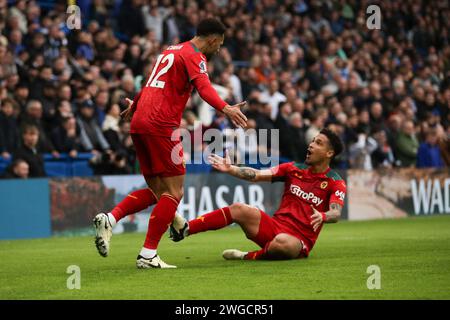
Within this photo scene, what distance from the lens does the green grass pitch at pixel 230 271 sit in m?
6.94

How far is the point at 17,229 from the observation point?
1430cm

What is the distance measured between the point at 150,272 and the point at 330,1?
722 inches

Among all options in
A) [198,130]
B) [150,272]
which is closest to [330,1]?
[198,130]

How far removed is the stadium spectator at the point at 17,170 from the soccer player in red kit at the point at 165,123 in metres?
5.87

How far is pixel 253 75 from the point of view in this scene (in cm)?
1980

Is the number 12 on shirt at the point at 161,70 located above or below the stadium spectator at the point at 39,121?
above

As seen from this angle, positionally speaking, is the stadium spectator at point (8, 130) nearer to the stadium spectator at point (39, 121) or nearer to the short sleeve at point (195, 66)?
the stadium spectator at point (39, 121)

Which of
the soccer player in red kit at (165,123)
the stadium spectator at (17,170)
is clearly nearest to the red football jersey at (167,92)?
the soccer player in red kit at (165,123)

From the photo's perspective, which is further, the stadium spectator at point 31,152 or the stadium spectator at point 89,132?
the stadium spectator at point 89,132

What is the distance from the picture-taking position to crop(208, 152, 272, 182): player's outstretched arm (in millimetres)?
8867

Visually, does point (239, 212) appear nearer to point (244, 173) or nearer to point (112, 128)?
point (244, 173)

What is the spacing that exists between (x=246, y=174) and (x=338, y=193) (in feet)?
3.13

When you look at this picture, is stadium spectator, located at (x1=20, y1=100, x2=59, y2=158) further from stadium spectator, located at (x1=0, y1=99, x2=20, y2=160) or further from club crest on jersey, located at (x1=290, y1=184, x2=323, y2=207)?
club crest on jersey, located at (x1=290, y1=184, x2=323, y2=207)

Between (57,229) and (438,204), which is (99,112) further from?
(438,204)
